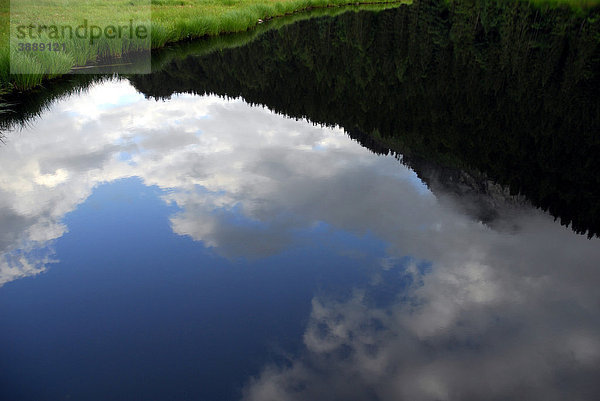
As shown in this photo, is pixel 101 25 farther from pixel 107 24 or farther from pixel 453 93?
pixel 453 93

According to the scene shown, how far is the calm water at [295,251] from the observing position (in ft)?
17.2

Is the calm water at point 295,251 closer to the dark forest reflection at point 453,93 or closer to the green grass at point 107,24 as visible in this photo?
the dark forest reflection at point 453,93

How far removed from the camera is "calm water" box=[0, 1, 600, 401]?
5250 mm

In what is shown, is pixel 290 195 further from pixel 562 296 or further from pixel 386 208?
pixel 562 296

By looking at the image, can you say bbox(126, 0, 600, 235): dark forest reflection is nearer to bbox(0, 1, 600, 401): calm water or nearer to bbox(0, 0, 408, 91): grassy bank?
bbox(0, 1, 600, 401): calm water

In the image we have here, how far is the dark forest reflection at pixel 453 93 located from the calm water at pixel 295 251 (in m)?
0.15

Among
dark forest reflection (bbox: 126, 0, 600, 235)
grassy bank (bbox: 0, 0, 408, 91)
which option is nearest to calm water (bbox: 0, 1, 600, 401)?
dark forest reflection (bbox: 126, 0, 600, 235)

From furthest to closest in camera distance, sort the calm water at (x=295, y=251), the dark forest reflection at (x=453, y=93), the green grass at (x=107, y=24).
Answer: the green grass at (x=107, y=24), the dark forest reflection at (x=453, y=93), the calm water at (x=295, y=251)

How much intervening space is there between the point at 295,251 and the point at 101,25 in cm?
2555

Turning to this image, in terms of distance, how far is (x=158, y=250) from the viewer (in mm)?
7730

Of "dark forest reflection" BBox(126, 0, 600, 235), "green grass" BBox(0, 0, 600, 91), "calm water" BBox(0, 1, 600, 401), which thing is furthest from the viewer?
"green grass" BBox(0, 0, 600, 91)

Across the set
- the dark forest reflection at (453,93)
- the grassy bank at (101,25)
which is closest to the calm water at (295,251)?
the dark forest reflection at (453,93)

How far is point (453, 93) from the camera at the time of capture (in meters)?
21.7

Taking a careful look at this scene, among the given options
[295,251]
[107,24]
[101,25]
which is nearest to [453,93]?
[295,251]
